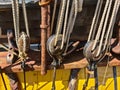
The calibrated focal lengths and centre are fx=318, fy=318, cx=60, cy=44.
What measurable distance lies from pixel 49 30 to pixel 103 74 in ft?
2.01

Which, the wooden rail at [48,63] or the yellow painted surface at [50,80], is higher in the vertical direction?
the wooden rail at [48,63]

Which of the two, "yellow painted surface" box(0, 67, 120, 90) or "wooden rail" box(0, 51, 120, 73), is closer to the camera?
"wooden rail" box(0, 51, 120, 73)

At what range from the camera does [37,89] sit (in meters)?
2.13

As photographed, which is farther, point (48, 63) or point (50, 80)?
point (50, 80)

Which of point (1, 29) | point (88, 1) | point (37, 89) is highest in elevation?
point (88, 1)

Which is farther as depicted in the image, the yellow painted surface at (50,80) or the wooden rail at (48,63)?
the yellow painted surface at (50,80)

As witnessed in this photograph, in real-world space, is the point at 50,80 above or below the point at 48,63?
below

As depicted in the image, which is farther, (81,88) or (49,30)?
(81,88)

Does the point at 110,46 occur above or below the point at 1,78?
above

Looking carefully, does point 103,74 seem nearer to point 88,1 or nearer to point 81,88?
point 81,88

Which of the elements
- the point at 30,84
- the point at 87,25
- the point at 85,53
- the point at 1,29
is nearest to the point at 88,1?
the point at 87,25

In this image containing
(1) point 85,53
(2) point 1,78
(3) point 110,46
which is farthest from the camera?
(2) point 1,78

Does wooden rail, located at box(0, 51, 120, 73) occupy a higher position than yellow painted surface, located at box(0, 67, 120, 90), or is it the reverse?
wooden rail, located at box(0, 51, 120, 73)

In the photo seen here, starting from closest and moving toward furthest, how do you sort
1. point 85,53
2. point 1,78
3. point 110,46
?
point 85,53 < point 110,46 < point 1,78
